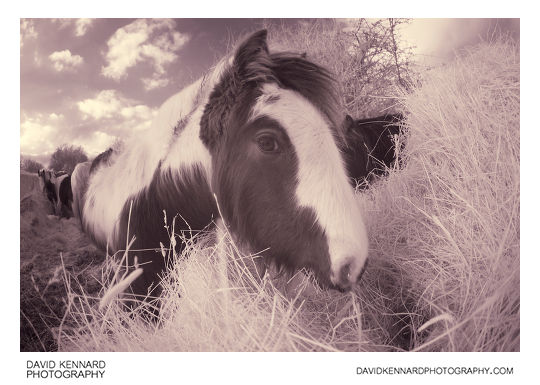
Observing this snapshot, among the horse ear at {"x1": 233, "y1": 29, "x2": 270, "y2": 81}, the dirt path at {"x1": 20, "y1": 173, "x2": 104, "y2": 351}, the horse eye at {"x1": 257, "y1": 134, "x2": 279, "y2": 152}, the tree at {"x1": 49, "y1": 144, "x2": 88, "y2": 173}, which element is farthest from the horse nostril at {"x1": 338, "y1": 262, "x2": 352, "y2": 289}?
the tree at {"x1": 49, "y1": 144, "x2": 88, "y2": 173}

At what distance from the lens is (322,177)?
70 cm

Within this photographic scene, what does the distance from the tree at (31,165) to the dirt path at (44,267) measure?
0.06 ft

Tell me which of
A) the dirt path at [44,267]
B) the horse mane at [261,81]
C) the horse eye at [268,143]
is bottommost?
the dirt path at [44,267]

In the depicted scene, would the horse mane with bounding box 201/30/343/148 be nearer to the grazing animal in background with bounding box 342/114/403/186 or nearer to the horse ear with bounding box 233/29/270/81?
the horse ear with bounding box 233/29/270/81

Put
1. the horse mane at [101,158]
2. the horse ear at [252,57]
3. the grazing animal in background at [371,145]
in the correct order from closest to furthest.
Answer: the horse ear at [252,57] < the horse mane at [101,158] < the grazing animal in background at [371,145]

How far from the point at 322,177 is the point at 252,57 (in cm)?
32

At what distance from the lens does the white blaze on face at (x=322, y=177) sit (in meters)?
0.67

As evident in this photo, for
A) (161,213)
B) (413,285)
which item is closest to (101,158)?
(161,213)

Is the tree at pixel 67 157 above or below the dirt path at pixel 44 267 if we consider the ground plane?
above

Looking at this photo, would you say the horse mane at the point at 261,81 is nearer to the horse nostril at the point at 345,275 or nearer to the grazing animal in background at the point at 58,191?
the horse nostril at the point at 345,275

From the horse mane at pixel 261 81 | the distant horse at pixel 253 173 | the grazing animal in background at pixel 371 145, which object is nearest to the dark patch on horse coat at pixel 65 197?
the distant horse at pixel 253 173

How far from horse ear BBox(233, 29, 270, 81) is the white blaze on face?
4 centimetres

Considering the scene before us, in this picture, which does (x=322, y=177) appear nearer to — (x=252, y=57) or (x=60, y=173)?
(x=252, y=57)
